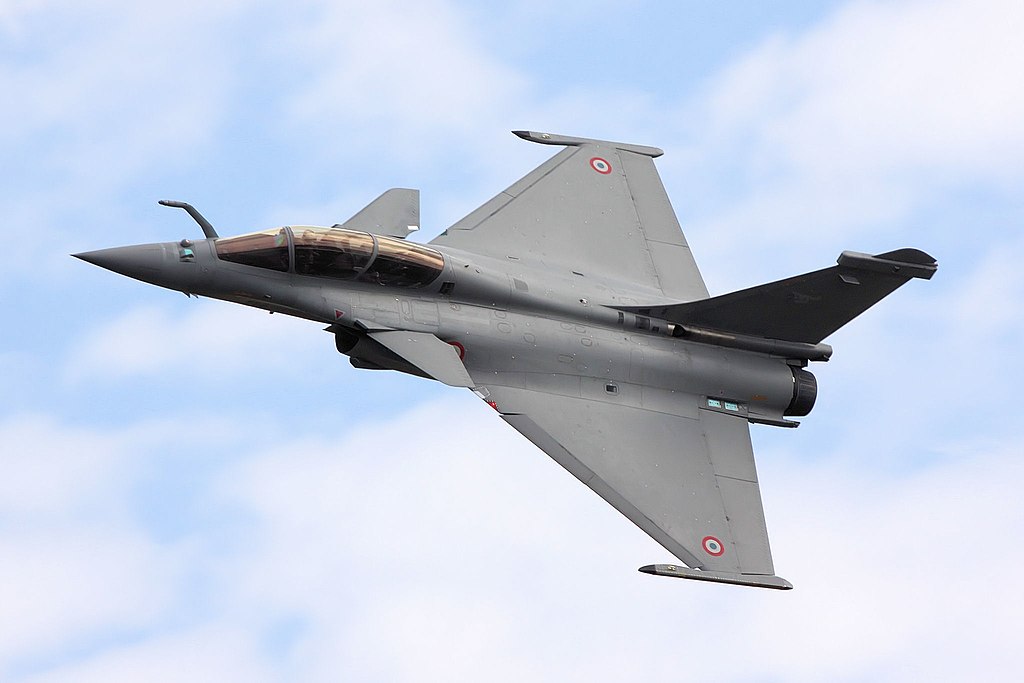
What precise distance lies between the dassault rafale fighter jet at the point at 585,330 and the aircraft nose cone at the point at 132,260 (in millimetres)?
18

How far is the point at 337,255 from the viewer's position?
2244 cm

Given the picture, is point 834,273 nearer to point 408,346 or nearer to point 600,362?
point 600,362

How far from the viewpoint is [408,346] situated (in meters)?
22.4

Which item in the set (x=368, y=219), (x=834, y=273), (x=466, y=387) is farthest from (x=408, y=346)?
(x=834, y=273)

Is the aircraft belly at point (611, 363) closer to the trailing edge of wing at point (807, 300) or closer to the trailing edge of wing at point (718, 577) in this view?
the trailing edge of wing at point (807, 300)

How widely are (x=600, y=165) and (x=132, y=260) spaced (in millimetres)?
8704

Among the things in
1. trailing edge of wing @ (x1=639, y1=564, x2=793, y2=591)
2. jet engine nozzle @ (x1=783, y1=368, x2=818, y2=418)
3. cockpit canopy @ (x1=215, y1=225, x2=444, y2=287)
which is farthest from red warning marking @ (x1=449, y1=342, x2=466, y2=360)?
jet engine nozzle @ (x1=783, y1=368, x2=818, y2=418)

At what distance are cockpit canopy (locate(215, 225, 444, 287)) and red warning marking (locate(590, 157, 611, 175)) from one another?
5.11 meters

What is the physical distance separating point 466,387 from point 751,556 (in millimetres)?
4632

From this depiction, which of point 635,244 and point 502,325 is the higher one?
point 635,244

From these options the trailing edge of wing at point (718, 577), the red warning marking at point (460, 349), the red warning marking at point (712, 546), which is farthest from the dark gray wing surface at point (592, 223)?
the trailing edge of wing at point (718, 577)

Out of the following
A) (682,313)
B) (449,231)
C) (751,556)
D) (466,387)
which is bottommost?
(751,556)

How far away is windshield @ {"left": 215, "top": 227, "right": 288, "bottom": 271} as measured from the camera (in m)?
22.1

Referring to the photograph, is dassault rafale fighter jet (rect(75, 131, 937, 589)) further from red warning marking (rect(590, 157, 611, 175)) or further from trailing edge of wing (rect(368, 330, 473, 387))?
red warning marking (rect(590, 157, 611, 175))
